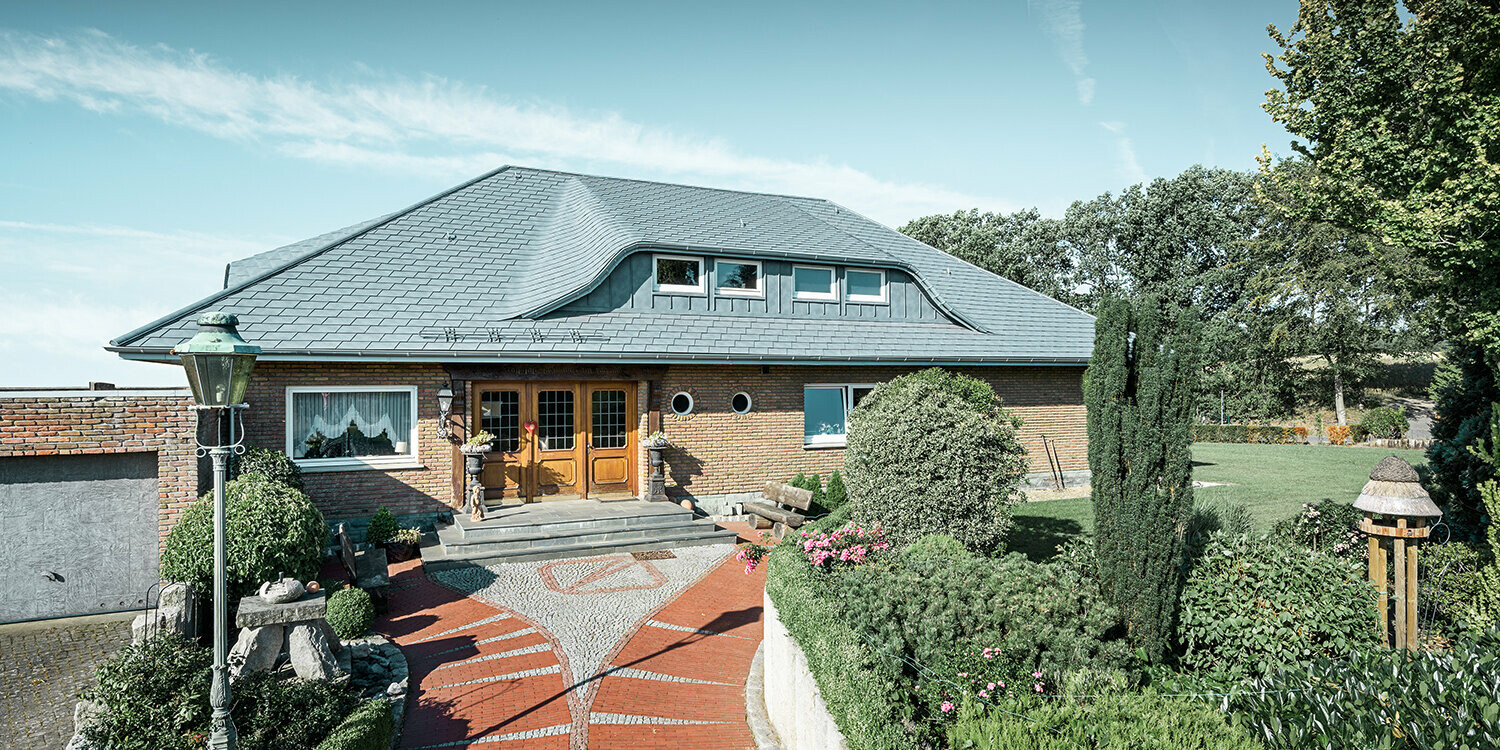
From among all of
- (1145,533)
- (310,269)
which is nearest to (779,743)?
(1145,533)

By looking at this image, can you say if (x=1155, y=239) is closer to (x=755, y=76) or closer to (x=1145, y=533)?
(x=755, y=76)

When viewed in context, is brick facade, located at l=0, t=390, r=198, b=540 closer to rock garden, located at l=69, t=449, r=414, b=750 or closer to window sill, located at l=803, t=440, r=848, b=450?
rock garden, located at l=69, t=449, r=414, b=750

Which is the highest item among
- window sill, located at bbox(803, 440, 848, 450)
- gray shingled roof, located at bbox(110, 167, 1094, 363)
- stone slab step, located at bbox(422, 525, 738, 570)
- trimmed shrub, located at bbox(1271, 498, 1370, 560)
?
gray shingled roof, located at bbox(110, 167, 1094, 363)

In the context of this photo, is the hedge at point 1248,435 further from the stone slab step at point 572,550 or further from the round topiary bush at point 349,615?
the round topiary bush at point 349,615

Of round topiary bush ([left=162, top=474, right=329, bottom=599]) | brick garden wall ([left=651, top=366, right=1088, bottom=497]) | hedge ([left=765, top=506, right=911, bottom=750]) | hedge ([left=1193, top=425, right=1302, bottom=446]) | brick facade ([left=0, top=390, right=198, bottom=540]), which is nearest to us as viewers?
hedge ([left=765, top=506, right=911, bottom=750])

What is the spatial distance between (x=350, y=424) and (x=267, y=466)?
2044 millimetres

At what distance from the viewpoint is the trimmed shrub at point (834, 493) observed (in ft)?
43.5

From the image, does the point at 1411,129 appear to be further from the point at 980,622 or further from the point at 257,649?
the point at 257,649

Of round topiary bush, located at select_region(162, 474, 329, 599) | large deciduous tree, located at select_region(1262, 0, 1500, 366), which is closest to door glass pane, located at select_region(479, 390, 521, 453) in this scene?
round topiary bush, located at select_region(162, 474, 329, 599)

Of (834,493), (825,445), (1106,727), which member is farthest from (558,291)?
(1106,727)

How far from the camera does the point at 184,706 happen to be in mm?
4867

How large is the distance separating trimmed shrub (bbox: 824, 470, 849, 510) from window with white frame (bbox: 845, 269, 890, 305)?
448cm

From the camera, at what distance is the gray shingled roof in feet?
38.0

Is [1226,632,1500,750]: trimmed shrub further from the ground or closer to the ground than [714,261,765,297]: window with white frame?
Answer: closer to the ground
